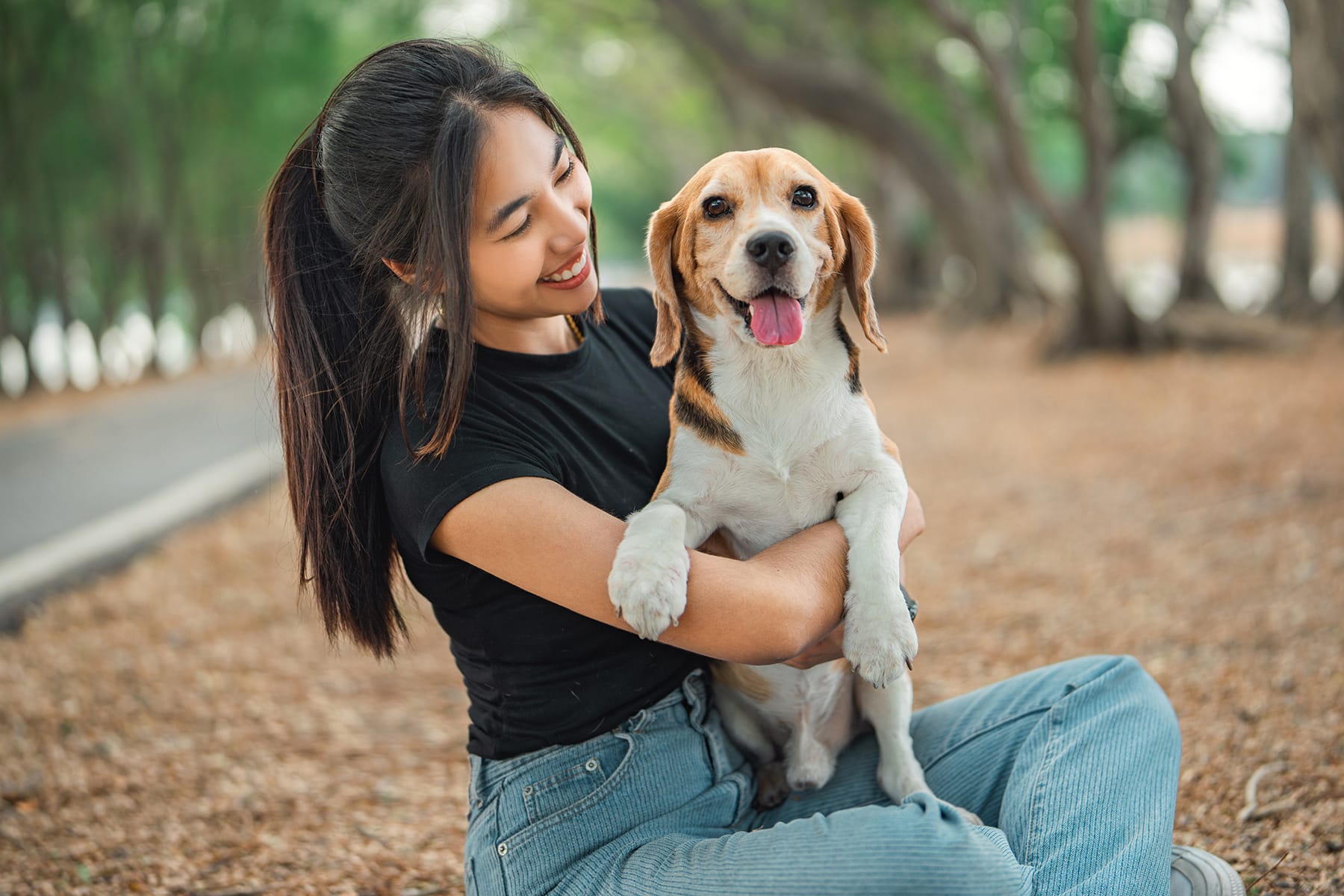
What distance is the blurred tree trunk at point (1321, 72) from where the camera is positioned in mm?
7066

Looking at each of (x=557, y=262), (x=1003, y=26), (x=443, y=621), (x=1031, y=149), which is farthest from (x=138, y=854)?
(x=1003, y=26)

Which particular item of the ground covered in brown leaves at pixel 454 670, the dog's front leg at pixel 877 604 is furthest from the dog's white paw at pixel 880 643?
the ground covered in brown leaves at pixel 454 670

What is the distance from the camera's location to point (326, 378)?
8.27ft

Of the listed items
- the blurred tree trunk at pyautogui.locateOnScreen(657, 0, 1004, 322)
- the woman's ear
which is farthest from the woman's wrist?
the blurred tree trunk at pyautogui.locateOnScreen(657, 0, 1004, 322)

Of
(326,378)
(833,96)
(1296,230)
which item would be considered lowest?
→ (1296,230)

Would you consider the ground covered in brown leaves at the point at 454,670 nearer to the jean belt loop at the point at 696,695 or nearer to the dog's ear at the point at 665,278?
the jean belt loop at the point at 696,695

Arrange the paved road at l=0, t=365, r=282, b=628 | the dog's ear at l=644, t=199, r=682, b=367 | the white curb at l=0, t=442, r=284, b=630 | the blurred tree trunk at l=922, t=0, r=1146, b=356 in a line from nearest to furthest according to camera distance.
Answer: the dog's ear at l=644, t=199, r=682, b=367 < the white curb at l=0, t=442, r=284, b=630 < the paved road at l=0, t=365, r=282, b=628 < the blurred tree trunk at l=922, t=0, r=1146, b=356

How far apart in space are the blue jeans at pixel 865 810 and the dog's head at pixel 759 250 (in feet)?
2.97

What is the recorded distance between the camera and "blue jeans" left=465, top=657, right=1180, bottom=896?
85.4 inches

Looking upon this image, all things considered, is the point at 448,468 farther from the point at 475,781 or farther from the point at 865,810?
the point at 865,810

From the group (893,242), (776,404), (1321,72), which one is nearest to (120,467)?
(776,404)

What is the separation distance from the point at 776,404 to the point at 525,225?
743 millimetres

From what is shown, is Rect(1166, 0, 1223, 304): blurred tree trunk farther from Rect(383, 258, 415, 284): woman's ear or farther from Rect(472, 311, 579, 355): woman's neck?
Rect(383, 258, 415, 284): woman's ear

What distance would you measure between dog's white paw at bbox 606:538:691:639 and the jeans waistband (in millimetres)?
369
